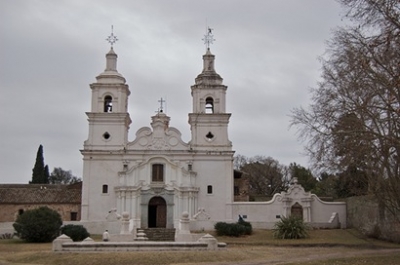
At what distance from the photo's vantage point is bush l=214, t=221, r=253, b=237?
109 feet

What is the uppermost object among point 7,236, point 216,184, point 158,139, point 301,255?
point 158,139

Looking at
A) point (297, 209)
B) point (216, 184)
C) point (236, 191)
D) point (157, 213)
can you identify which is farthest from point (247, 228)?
point (236, 191)

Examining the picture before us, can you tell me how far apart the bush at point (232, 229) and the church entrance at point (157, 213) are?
6069 mm

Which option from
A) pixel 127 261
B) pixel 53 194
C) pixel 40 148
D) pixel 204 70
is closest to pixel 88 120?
pixel 53 194

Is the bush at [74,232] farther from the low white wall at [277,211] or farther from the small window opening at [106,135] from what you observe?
the low white wall at [277,211]

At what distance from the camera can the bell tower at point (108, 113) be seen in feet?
133

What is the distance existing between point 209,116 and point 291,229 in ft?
41.6

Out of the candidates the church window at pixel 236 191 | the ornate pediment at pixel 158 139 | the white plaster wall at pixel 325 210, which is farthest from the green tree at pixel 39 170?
the white plaster wall at pixel 325 210

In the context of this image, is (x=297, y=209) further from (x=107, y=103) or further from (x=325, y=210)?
(x=107, y=103)

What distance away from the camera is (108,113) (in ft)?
134

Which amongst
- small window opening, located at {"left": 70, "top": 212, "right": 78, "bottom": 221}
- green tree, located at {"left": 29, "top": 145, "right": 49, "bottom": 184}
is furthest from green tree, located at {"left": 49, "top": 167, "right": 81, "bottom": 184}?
small window opening, located at {"left": 70, "top": 212, "right": 78, "bottom": 221}

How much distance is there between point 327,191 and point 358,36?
144ft

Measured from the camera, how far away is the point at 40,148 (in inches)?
2245

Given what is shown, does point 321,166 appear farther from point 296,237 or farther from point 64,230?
point 64,230
